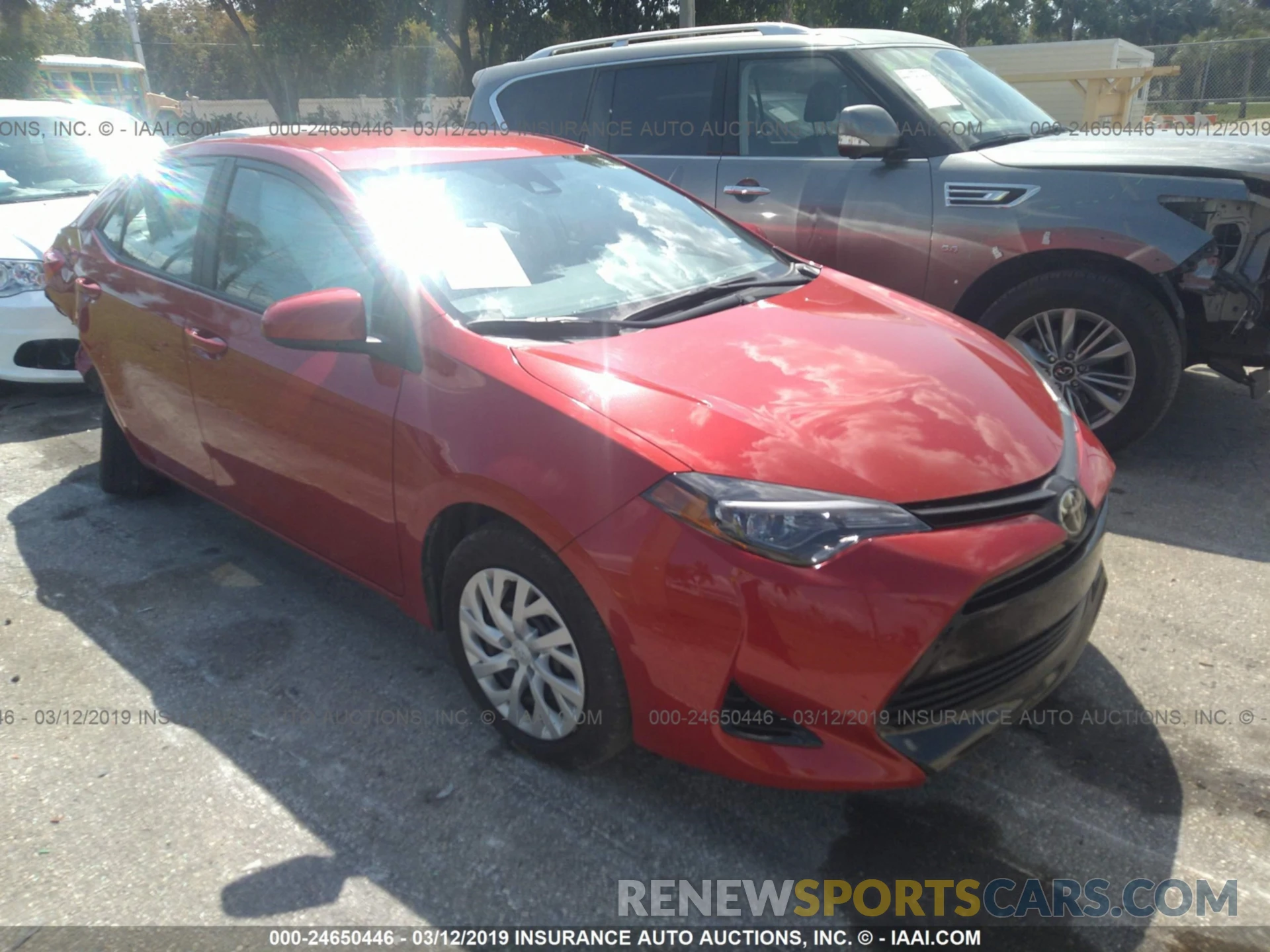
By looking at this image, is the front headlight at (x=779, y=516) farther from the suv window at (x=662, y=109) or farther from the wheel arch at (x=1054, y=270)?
the suv window at (x=662, y=109)

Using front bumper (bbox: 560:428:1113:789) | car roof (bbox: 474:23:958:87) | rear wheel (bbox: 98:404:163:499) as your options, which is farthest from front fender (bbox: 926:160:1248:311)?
rear wheel (bbox: 98:404:163:499)

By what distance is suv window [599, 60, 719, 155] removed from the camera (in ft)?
18.2

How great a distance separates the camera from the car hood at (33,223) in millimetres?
5949

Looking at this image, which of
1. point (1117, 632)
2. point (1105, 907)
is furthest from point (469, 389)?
point (1117, 632)

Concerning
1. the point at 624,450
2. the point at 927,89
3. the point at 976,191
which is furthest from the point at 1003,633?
the point at 927,89

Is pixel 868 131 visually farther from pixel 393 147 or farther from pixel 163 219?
pixel 163 219

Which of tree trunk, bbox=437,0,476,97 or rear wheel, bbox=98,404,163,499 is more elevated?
tree trunk, bbox=437,0,476,97

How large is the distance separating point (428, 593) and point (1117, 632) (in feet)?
7.55

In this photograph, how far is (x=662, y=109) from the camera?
5.73 meters

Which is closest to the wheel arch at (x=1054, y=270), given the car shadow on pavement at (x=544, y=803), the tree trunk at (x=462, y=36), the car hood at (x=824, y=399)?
the car hood at (x=824, y=399)

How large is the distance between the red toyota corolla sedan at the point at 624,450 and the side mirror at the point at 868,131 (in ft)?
4.16

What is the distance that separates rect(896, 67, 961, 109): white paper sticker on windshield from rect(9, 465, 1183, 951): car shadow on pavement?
3.02 meters

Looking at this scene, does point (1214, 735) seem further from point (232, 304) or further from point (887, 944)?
point (232, 304)
